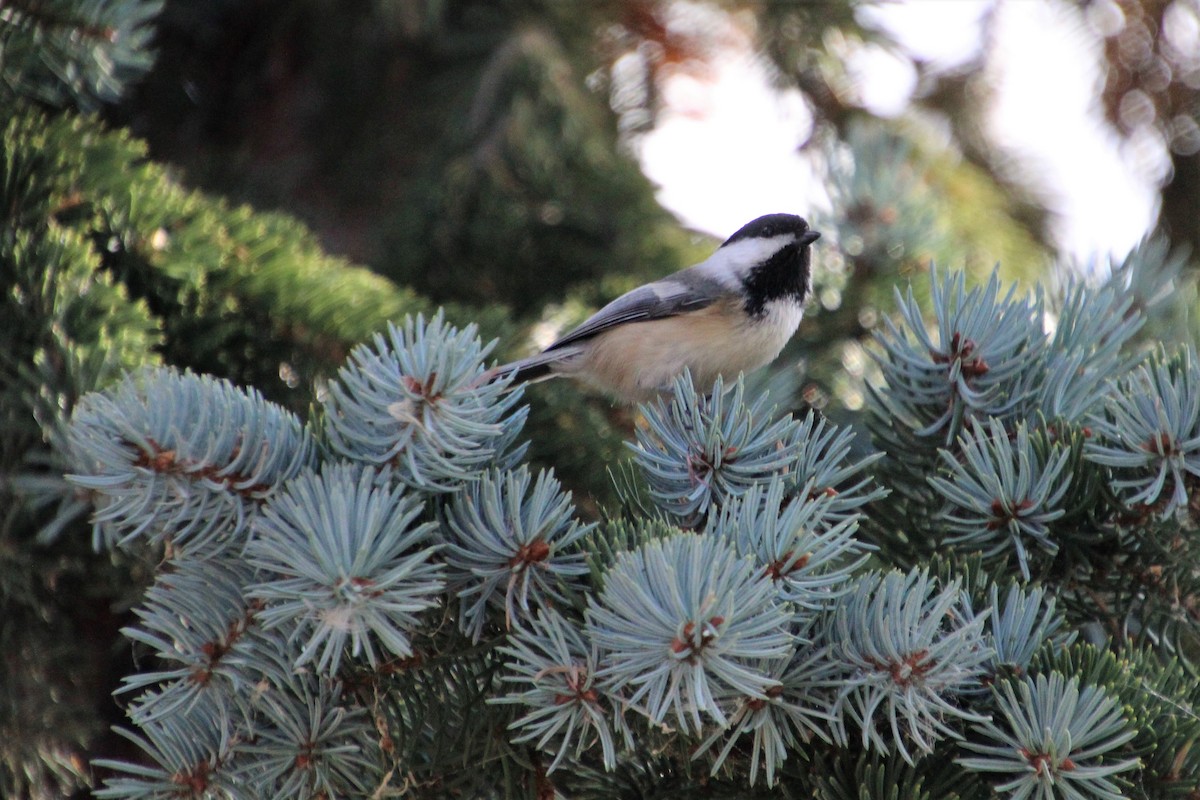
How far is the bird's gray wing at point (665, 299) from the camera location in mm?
1914

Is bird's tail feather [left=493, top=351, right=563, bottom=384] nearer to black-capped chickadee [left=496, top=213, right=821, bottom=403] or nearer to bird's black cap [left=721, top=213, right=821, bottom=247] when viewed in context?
black-capped chickadee [left=496, top=213, right=821, bottom=403]

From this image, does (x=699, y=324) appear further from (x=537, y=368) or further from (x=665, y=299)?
(x=537, y=368)

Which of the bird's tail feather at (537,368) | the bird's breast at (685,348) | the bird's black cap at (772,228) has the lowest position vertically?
the bird's tail feather at (537,368)

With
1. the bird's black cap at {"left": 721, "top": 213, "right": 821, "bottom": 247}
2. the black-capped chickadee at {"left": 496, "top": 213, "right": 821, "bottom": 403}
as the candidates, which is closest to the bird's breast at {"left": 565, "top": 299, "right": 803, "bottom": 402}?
the black-capped chickadee at {"left": 496, "top": 213, "right": 821, "bottom": 403}

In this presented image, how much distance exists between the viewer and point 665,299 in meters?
2.01

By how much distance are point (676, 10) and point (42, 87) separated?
1307 millimetres

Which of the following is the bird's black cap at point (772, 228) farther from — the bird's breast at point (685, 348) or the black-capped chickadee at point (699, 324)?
the bird's breast at point (685, 348)

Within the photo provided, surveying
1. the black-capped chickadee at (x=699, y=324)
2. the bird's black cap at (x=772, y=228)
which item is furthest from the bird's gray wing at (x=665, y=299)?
the bird's black cap at (x=772, y=228)

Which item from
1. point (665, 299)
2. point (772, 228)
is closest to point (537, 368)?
point (665, 299)

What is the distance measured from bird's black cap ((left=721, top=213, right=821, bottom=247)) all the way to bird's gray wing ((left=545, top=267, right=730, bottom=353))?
0.19 m

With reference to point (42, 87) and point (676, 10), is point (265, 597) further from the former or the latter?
point (676, 10)

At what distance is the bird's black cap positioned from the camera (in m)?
2.07

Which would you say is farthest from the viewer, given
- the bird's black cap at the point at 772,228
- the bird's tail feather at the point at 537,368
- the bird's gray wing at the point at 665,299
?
the bird's black cap at the point at 772,228

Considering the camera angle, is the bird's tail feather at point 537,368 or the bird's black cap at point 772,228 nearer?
the bird's tail feather at point 537,368
